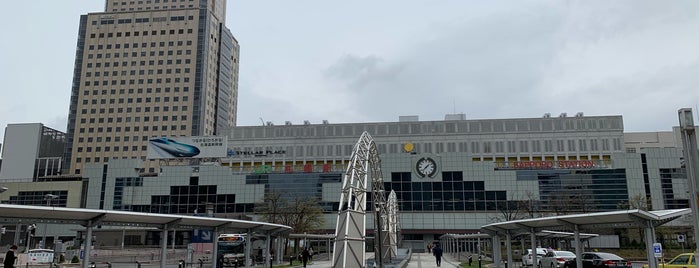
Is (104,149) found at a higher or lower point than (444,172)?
higher

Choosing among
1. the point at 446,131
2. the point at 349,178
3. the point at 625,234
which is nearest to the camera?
the point at 349,178

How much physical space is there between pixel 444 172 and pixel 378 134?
22.8m

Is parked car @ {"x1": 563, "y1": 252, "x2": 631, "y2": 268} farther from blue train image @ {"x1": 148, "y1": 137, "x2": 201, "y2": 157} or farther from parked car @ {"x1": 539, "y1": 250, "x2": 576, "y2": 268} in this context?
blue train image @ {"x1": 148, "y1": 137, "x2": 201, "y2": 157}

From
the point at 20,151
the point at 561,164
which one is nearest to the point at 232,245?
the point at 561,164

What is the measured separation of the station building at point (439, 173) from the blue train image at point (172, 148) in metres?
2.69

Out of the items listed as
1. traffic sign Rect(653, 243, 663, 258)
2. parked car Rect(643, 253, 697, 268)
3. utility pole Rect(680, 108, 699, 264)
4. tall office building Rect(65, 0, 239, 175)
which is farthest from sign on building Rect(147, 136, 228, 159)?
utility pole Rect(680, 108, 699, 264)

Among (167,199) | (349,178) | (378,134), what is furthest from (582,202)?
(167,199)

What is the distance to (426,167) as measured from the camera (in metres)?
97.8

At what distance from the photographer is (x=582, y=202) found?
289ft

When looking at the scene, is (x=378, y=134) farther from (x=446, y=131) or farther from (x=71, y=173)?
(x=71, y=173)

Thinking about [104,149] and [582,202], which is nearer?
[582,202]

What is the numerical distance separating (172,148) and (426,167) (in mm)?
47788

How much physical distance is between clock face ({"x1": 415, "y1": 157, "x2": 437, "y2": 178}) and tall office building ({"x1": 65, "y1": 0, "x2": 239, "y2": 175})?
216 ft

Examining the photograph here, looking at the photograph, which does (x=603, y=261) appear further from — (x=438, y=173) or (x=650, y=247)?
(x=438, y=173)
